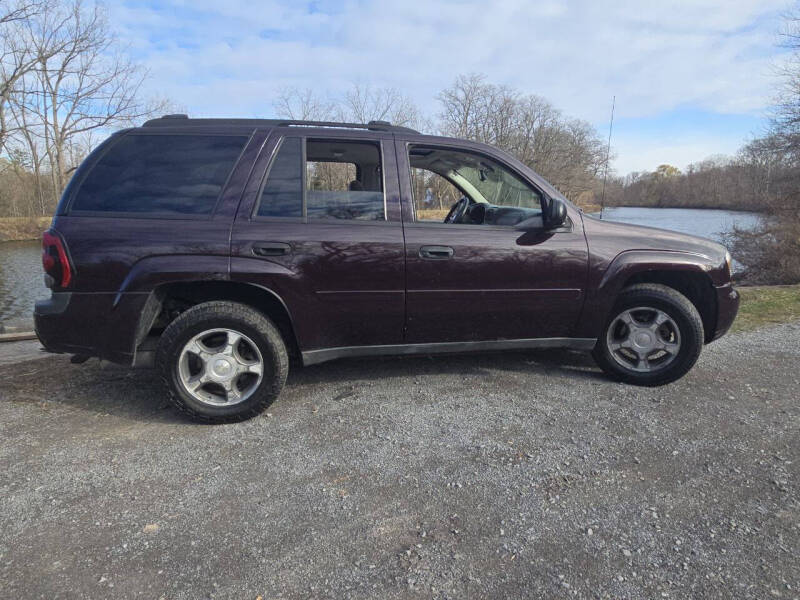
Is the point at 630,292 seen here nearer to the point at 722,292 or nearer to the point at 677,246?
the point at 677,246

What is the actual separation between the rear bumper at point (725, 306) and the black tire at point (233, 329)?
3.33m

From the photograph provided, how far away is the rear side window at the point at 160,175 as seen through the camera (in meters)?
2.86

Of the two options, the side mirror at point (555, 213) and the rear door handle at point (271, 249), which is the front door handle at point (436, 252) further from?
the rear door handle at point (271, 249)

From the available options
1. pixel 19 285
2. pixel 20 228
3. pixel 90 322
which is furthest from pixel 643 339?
pixel 20 228

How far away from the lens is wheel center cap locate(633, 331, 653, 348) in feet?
11.9

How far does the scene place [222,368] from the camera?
Answer: 2.99m

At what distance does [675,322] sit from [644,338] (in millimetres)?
253

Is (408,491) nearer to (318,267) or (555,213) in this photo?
(318,267)

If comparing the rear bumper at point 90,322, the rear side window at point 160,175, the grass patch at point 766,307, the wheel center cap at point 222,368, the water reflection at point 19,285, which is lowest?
the water reflection at point 19,285

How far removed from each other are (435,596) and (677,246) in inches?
123

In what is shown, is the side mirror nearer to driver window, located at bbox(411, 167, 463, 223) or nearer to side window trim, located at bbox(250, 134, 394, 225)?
driver window, located at bbox(411, 167, 463, 223)

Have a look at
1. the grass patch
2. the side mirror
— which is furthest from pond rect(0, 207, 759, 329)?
the side mirror

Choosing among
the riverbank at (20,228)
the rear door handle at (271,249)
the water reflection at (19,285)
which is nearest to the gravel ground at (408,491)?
the rear door handle at (271,249)

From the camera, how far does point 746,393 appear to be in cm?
351
